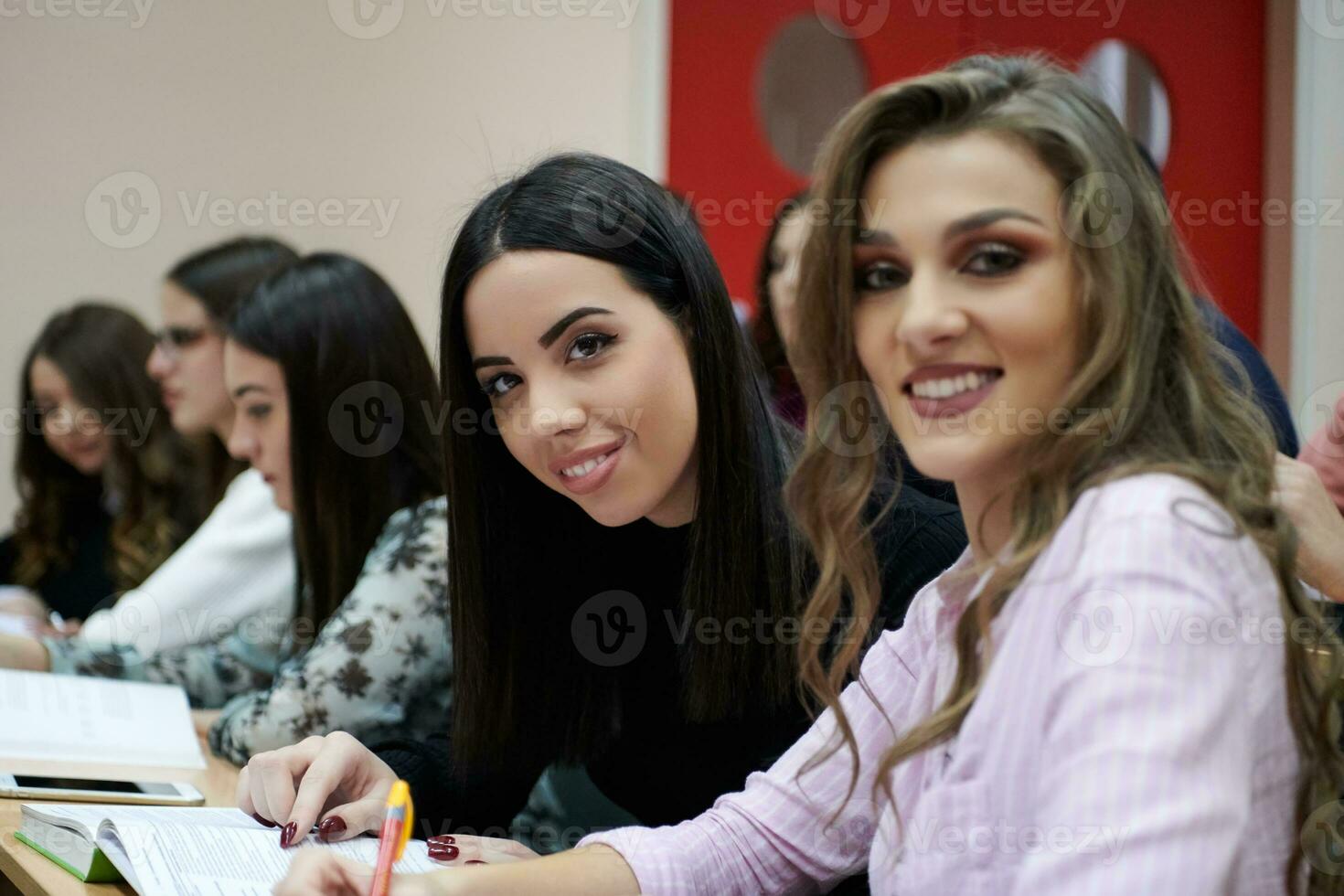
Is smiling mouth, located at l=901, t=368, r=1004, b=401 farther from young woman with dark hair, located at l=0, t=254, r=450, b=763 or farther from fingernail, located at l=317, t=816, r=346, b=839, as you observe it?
young woman with dark hair, located at l=0, t=254, r=450, b=763

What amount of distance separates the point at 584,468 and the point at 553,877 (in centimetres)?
46

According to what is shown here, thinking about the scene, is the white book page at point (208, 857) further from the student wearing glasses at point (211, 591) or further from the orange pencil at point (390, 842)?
the student wearing glasses at point (211, 591)

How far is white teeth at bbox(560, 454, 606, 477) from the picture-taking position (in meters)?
1.37

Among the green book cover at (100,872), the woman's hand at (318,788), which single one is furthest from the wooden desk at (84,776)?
the woman's hand at (318,788)

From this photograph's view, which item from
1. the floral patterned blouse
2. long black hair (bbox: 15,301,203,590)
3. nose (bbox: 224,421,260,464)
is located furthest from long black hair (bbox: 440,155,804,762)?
long black hair (bbox: 15,301,203,590)

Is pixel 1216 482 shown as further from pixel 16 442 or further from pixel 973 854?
pixel 16 442

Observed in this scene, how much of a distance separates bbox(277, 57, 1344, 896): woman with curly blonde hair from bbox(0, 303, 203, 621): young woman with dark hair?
94.2 inches

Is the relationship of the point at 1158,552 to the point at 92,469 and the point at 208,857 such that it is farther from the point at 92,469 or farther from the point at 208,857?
the point at 92,469

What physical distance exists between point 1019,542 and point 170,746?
125cm

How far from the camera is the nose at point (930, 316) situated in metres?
0.84

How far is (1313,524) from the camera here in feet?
3.98

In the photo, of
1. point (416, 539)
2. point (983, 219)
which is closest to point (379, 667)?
point (416, 539)

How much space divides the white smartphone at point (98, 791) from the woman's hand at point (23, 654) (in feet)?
1.84

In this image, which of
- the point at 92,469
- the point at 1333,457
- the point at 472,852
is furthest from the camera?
the point at 92,469
